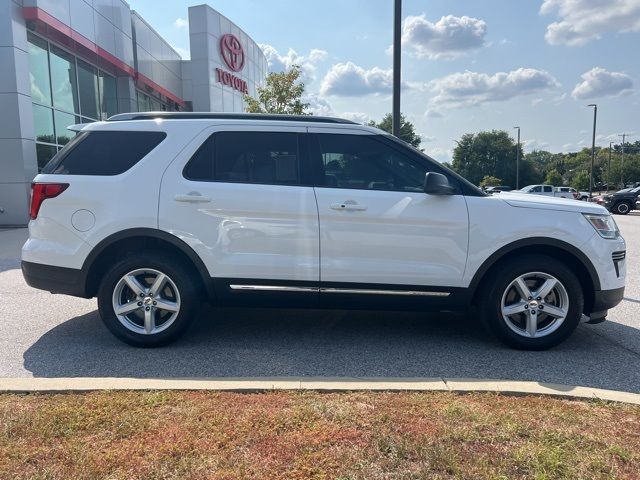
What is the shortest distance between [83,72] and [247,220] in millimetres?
17661

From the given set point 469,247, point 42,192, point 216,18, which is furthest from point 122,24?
point 469,247

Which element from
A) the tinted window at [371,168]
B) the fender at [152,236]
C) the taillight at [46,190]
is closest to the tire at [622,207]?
the tinted window at [371,168]

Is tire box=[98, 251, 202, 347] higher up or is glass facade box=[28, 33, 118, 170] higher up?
glass facade box=[28, 33, 118, 170]

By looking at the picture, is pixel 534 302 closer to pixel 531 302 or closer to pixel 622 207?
pixel 531 302

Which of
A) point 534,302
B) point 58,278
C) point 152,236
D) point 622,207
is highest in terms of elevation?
point 152,236

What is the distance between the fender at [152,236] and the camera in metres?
4.20

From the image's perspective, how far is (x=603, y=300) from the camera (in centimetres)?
421

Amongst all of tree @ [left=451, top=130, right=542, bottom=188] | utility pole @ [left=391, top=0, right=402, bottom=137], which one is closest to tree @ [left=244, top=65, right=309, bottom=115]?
utility pole @ [left=391, top=0, right=402, bottom=137]

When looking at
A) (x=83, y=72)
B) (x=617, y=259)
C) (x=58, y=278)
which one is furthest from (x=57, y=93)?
(x=617, y=259)

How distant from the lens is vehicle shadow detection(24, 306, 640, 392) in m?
3.81

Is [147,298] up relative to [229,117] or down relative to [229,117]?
down

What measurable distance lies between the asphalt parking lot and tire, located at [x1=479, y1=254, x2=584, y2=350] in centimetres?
16

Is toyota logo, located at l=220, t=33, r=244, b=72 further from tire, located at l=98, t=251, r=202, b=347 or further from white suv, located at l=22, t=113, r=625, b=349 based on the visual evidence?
tire, located at l=98, t=251, r=202, b=347

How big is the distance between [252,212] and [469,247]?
1871 millimetres
